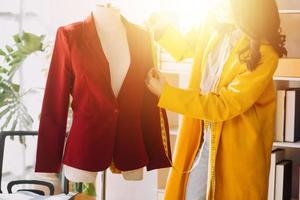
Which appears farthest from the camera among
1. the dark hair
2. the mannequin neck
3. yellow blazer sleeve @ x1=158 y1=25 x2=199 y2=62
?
yellow blazer sleeve @ x1=158 y1=25 x2=199 y2=62

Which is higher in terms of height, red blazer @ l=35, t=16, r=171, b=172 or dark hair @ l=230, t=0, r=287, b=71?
dark hair @ l=230, t=0, r=287, b=71

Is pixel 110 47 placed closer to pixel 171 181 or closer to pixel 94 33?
pixel 94 33

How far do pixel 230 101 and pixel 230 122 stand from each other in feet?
0.44

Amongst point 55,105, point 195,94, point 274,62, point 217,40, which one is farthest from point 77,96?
point 274,62

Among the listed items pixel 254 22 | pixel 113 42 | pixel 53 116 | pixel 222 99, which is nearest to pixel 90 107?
pixel 53 116

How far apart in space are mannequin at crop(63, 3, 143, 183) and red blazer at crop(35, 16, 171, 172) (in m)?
0.03

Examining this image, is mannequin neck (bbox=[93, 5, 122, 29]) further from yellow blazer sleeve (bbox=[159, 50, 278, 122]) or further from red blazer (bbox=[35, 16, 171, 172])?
yellow blazer sleeve (bbox=[159, 50, 278, 122])

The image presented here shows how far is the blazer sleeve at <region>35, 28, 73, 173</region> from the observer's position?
2.37 metres

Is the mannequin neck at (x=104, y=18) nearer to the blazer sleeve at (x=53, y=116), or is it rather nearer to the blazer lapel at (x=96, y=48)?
the blazer lapel at (x=96, y=48)

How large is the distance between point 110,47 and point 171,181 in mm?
610

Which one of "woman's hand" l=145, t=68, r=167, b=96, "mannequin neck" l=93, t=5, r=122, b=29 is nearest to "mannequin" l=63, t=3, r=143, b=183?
"mannequin neck" l=93, t=5, r=122, b=29

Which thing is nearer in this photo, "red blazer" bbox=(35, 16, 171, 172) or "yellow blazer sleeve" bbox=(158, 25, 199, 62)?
"red blazer" bbox=(35, 16, 171, 172)

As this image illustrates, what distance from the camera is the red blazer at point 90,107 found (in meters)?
2.33

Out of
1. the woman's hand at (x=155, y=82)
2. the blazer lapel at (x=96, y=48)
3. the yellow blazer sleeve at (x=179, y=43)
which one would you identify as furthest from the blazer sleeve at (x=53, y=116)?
the yellow blazer sleeve at (x=179, y=43)
